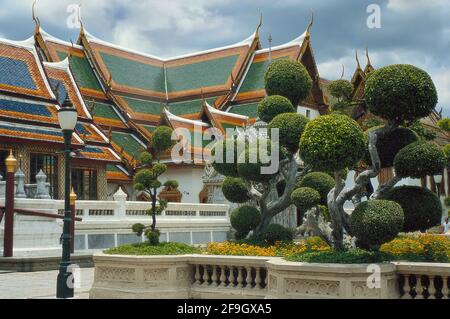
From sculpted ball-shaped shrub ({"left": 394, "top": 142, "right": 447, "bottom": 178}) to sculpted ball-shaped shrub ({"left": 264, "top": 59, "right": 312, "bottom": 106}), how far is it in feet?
14.0

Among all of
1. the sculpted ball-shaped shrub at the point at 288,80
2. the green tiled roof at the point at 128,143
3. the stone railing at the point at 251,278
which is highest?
the green tiled roof at the point at 128,143

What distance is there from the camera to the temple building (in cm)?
2661

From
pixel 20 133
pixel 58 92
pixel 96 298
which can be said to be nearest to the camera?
pixel 96 298

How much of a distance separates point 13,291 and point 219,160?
17.2ft

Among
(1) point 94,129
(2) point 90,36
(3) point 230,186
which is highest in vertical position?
(2) point 90,36

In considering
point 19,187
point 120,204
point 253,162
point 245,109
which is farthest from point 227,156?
point 245,109

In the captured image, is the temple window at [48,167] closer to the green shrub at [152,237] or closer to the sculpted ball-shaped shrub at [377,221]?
the green shrub at [152,237]

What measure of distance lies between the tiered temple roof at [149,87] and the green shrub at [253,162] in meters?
17.3

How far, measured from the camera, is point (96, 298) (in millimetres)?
11688

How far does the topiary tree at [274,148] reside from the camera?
1351 centimetres

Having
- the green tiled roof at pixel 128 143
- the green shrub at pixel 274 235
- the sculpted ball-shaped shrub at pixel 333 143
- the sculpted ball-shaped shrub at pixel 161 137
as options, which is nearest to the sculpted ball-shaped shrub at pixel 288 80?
the sculpted ball-shaped shrub at pixel 161 137
